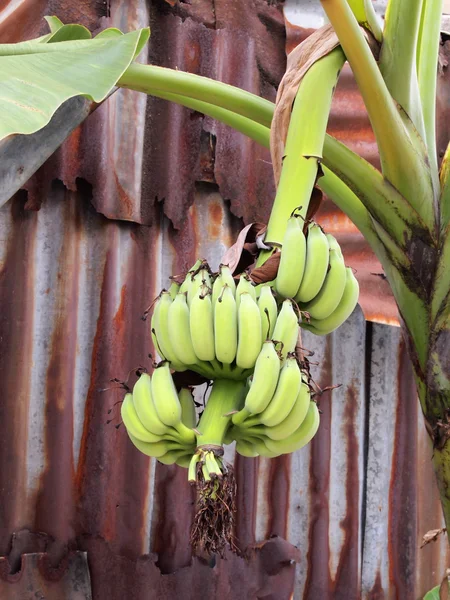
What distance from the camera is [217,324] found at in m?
1.03

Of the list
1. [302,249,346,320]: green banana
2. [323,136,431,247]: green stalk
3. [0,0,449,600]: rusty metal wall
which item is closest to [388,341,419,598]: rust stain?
[0,0,449,600]: rusty metal wall

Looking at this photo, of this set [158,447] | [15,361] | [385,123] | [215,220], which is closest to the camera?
[158,447]

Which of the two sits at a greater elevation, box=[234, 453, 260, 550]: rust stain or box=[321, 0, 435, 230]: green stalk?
box=[321, 0, 435, 230]: green stalk

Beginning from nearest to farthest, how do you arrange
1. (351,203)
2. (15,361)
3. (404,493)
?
1. (351,203)
2. (15,361)
3. (404,493)

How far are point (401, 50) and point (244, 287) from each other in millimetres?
606

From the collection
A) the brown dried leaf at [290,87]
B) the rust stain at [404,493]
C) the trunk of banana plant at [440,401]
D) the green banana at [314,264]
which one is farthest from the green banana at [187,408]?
the rust stain at [404,493]

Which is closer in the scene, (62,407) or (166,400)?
(166,400)

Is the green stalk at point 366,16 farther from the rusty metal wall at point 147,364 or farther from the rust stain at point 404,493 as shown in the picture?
the rust stain at point 404,493

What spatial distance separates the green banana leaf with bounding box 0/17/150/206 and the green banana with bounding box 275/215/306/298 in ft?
1.15

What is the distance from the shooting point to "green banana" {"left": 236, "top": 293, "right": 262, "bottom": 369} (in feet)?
3.36

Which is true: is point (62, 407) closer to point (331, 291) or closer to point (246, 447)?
point (246, 447)

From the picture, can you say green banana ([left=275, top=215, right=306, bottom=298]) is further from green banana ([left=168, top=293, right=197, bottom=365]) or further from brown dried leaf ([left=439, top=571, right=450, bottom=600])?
brown dried leaf ([left=439, top=571, right=450, bottom=600])

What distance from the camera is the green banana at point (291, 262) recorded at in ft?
3.61

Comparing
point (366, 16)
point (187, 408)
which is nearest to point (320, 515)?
point (187, 408)
